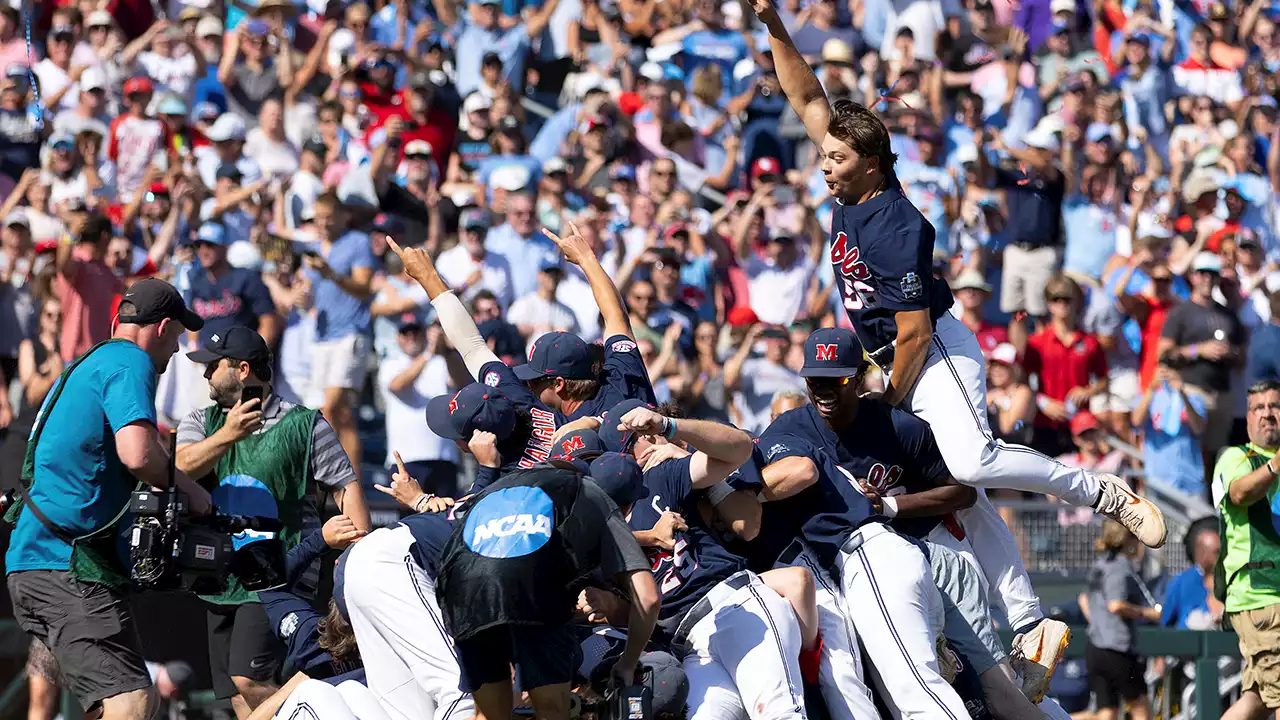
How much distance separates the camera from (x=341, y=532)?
825cm

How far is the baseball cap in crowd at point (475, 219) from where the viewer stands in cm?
1352

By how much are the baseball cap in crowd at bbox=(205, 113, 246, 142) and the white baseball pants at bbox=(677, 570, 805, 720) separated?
8.23m

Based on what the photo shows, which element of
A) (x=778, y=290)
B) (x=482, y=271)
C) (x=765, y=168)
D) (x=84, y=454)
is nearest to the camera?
(x=84, y=454)

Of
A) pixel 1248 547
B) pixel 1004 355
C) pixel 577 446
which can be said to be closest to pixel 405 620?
pixel 577 446

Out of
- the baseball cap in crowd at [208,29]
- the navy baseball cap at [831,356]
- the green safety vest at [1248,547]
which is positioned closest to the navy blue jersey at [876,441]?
the navy baseball cap at [831,356]

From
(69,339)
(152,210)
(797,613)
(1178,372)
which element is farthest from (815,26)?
(797,613)

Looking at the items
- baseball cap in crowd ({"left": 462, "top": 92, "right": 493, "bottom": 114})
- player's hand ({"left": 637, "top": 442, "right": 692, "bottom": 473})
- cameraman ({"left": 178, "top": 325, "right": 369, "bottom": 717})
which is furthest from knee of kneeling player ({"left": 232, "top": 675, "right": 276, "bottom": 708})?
baseball cap in crowd ({"left": 462, "top": 92, "right": 493, "bottom": 114})

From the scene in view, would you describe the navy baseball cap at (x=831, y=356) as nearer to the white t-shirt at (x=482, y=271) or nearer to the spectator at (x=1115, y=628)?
the spectator at (x=1115, y=628)

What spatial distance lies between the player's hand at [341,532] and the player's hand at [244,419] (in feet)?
2.02

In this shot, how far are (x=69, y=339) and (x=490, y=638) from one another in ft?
22.6

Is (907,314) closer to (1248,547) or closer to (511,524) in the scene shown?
(511,524)

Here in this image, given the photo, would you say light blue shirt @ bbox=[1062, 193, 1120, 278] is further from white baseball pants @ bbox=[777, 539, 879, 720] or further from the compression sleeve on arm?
white baseball pants @ bbox=[777, 539, 879, 720]

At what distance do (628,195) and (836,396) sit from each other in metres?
7.00

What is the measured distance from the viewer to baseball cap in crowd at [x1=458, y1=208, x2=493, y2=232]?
532 inches
